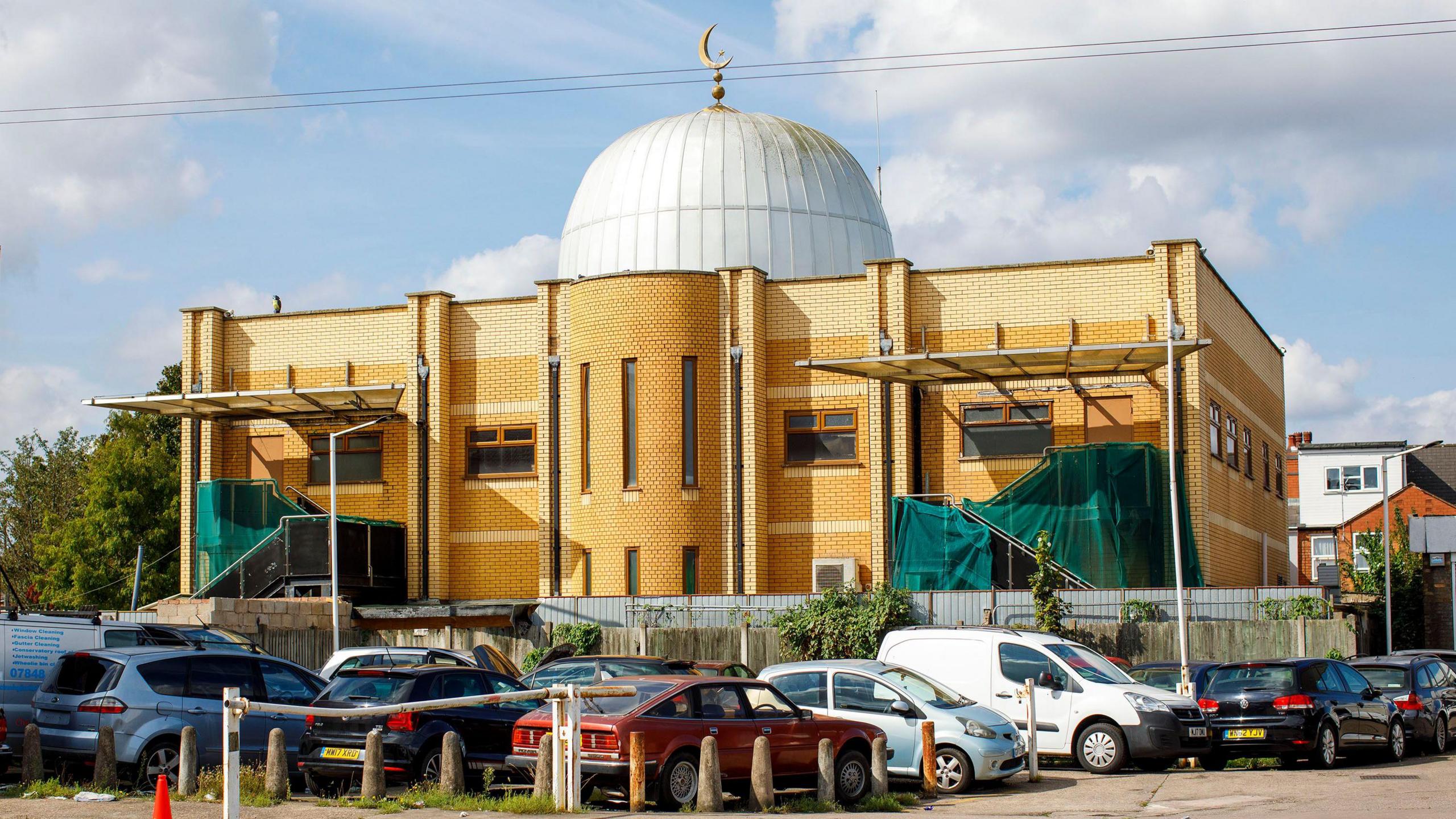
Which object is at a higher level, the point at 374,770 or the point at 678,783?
the point at 374,770

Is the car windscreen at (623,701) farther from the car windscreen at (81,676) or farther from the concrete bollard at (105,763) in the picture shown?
the car windscreen at (81,676)

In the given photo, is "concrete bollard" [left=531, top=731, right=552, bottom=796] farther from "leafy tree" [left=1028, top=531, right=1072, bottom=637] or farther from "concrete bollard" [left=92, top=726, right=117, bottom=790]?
"leafy tree" [left=1028, top=531, right=1072, bottom=637]

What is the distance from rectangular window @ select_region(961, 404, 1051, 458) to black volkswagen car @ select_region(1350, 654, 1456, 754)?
1115 centimetres

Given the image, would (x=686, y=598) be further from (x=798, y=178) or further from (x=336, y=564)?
(x=798, y=178)

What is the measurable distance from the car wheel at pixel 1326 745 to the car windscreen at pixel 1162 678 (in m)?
2.89

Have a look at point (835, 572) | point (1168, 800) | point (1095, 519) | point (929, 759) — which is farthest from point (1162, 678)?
point (835, 572)

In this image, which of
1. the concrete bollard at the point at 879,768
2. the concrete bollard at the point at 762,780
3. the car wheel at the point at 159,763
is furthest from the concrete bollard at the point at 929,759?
the car wheel at the point at 159,763

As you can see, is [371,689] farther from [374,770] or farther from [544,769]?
[544,769]

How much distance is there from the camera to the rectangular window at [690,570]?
3466 centimetres

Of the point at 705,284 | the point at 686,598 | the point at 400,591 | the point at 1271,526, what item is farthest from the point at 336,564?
the point at 1271,526

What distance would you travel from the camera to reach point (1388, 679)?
77.0 feet

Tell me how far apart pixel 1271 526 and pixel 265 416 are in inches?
1059

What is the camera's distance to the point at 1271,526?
4322cm

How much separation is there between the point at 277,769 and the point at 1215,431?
25.5 meters
